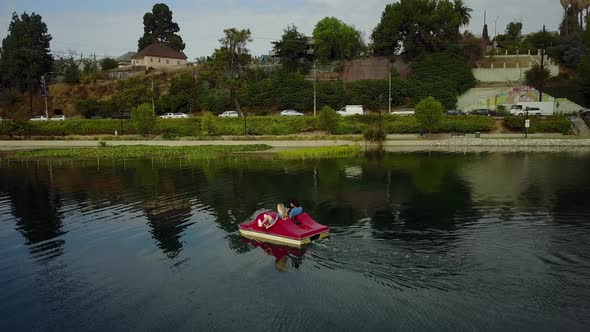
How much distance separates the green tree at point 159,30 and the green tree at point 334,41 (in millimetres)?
45493

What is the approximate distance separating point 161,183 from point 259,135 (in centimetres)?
3422

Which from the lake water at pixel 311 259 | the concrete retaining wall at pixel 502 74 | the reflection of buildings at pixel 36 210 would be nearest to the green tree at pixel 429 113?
the concrete retaining wall at pixel 502 74

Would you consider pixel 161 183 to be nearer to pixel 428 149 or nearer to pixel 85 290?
pixel 85 290

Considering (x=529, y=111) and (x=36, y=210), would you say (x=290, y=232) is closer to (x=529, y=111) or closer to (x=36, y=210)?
(x=36, y=210)

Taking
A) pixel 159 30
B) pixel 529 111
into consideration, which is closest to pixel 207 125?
pixel 529 111

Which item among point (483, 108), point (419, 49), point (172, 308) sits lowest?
point (172, 308)

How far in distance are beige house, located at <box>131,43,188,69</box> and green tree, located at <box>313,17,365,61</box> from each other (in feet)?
106

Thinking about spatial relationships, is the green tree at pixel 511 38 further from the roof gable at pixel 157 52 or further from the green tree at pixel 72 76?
the green tree at pixel 72 76

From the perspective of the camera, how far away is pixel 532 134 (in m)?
63.1

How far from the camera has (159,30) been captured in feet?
409

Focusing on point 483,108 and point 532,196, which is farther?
point 483,108

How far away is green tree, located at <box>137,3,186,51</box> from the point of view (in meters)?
123

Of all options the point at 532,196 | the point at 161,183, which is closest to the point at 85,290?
the point at 161,183

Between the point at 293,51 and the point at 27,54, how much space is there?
2124 inches
